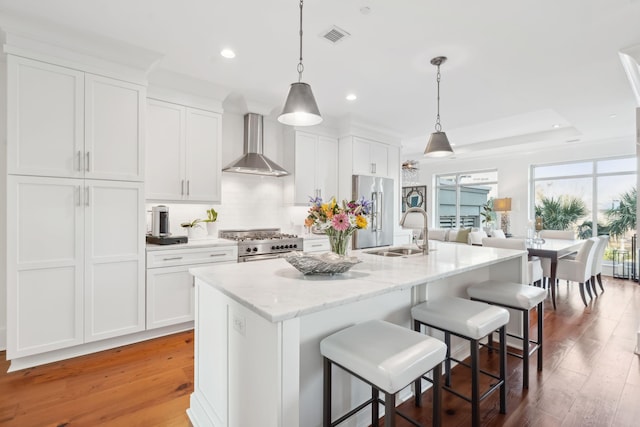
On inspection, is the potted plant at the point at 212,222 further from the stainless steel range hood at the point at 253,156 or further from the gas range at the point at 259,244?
the stainless steel range hood at the point at 253,156

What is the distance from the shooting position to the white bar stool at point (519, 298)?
7.09ft

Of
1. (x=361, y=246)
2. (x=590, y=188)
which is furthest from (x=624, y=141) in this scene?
(x=361, y=246)

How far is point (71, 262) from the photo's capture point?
251 cm

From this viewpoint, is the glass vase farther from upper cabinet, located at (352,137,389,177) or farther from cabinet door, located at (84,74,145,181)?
upper cabinet, located at (352,137,389,177)

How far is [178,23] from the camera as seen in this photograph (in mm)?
2318

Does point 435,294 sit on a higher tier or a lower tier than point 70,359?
higher

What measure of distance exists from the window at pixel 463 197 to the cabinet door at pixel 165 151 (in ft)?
23.5

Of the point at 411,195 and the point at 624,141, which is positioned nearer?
the point at 624,141

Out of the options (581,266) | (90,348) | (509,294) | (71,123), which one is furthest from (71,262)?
(581,266)

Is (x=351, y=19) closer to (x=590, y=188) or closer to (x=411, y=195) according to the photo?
(x=590, y=188)

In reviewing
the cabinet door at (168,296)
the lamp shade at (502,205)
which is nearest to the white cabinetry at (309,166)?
the cabinet door at (168,296)

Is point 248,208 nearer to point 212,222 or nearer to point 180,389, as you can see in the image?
point 212,222

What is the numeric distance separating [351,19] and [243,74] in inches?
53.3

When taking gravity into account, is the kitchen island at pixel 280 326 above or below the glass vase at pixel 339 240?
below
